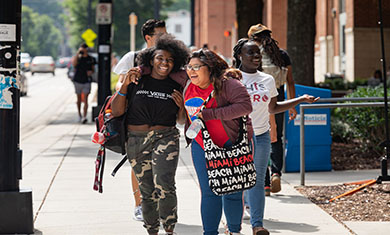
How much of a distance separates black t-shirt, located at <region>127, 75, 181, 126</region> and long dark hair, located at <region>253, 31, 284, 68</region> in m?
2.03

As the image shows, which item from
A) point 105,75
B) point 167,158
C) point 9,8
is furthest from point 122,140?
point 105,75

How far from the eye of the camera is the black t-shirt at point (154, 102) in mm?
5848

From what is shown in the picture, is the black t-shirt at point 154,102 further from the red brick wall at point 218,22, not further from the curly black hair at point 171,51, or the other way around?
the red brick wall at point 218,22

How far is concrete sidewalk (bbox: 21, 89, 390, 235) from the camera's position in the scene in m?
6.79

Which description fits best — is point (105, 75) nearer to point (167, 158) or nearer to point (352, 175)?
point (352, 175)

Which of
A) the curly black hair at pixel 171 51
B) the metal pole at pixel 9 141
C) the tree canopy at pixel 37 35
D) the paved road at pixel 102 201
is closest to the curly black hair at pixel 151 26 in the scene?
the curly black hair at pixel 171 51

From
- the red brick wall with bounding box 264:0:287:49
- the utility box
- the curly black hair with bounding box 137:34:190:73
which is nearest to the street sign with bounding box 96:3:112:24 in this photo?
the utility box

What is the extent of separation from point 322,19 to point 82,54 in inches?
820

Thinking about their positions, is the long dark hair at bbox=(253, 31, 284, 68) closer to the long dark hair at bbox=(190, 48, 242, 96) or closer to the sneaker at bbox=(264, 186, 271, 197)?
the sneaker at bbox=(264, 186, 271, 197)

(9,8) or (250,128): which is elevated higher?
(9,8)

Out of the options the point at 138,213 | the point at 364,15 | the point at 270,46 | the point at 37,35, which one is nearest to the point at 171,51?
the point at 138,213

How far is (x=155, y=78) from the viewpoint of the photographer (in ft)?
19.4

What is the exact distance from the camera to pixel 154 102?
5844 mm

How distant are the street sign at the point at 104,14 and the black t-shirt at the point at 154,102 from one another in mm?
14387
